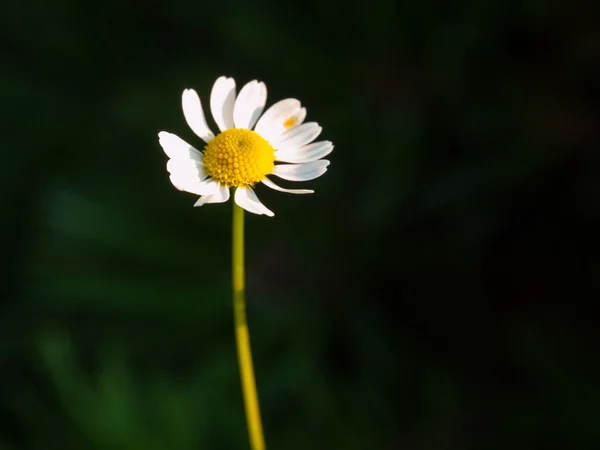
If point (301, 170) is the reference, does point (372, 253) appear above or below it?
above

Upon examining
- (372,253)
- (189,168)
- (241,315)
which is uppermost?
(372,253)

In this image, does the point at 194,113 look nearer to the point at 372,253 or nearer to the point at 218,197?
the point at 218,197

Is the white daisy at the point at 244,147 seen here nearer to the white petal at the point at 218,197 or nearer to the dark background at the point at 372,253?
the white petal at the point at 218,197

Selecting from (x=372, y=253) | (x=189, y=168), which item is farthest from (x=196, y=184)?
(x=372, y=253)

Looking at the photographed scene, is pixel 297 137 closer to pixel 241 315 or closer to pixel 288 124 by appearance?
pixel 288 124

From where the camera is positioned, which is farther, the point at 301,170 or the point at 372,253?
the point at 372,253

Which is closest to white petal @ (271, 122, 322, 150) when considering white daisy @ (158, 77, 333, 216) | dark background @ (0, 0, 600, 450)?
white daisy @ (158, 77, 333, 216)

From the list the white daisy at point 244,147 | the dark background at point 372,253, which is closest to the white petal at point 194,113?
the white daisy at point 244,147
